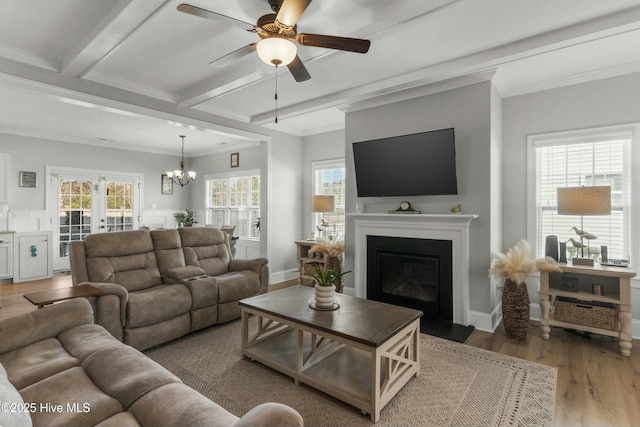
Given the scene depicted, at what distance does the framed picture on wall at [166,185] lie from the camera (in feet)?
26.1

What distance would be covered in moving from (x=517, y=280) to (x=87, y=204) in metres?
7.72

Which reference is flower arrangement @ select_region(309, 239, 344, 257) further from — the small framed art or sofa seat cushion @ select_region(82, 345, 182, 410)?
the small framed art

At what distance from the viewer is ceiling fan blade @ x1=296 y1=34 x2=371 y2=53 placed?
205cm

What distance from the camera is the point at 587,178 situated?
3414mm

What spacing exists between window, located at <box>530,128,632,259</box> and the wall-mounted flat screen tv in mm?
1036

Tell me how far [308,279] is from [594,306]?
11.5ft

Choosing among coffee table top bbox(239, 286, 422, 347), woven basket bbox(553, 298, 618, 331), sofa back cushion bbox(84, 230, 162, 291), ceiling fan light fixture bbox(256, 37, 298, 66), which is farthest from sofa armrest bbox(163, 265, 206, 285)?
woven basket bbox(553, 298, 618, 331)

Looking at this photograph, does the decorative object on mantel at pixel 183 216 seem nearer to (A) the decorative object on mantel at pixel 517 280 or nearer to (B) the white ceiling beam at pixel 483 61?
(B) the white ceiling beam at pixel 483 61

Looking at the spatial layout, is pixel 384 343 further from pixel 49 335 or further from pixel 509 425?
pixel 49 335

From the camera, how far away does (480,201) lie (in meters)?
3.44

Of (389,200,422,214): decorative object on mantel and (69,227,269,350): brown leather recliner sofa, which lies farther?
(389,200,422,214): decorative object on mantel

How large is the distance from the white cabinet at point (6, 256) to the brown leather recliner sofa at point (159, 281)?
141 inches

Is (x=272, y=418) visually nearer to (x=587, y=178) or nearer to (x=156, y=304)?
(x=156, y=304)

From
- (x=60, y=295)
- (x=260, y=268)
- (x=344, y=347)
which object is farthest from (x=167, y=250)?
(x=344, y=347)
